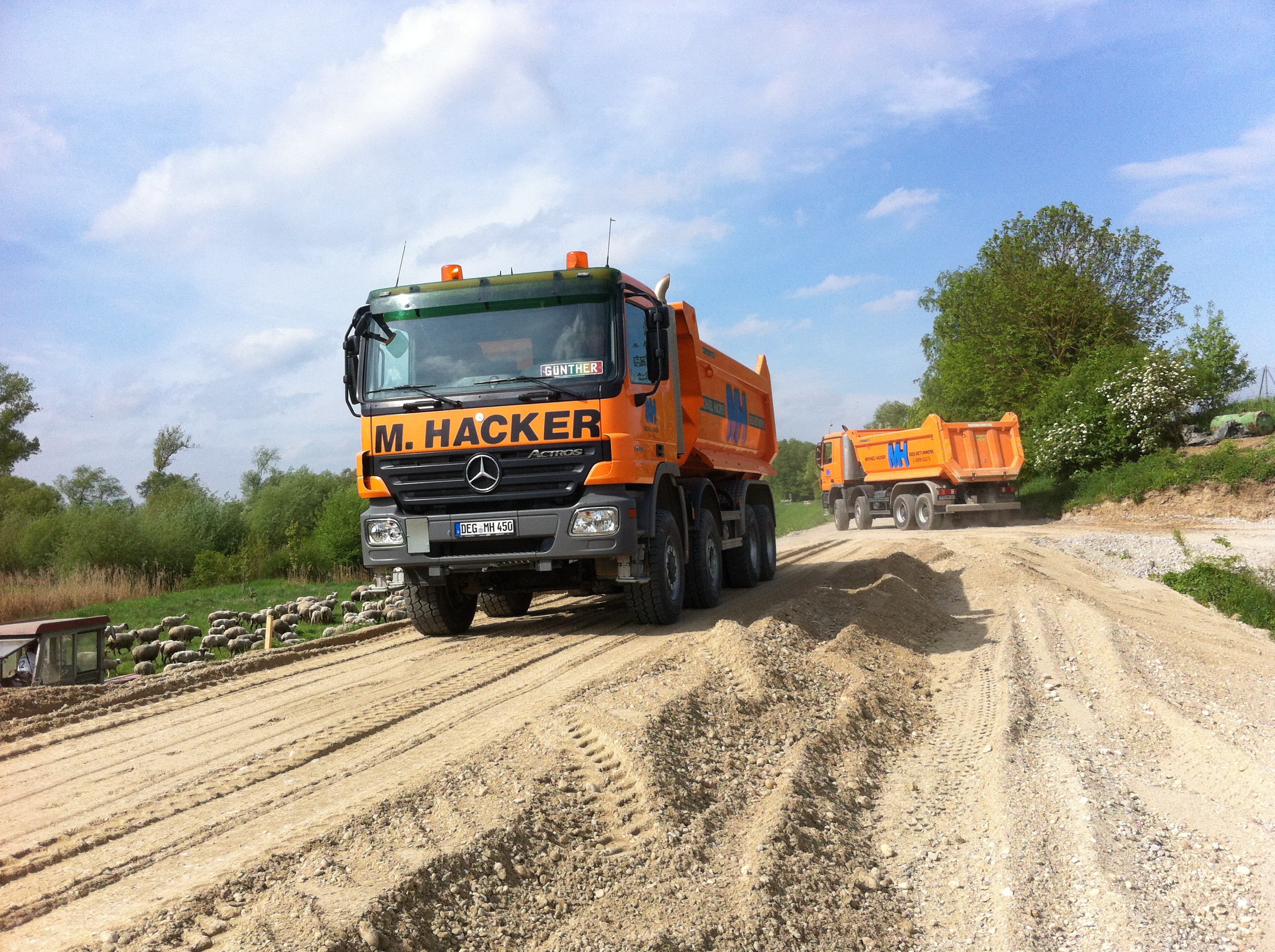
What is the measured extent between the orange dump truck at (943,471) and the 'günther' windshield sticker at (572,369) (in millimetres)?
17944

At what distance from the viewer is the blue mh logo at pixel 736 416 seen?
11.8 meters

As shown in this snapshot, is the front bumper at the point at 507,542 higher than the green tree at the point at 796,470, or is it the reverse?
the green tree at the point at 796,470

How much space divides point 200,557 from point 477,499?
1932cm

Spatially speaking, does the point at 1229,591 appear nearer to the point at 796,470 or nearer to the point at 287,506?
the point at 287,506

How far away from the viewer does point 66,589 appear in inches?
736

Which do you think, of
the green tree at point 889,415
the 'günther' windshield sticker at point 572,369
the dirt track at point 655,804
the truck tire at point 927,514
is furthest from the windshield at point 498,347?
the green tree at point 889,415

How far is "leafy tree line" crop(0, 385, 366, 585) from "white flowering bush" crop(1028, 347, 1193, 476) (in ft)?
72.1

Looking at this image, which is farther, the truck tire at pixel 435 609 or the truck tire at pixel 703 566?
the truck tire at pixel 703 566

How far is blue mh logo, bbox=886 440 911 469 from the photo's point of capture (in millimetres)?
26141

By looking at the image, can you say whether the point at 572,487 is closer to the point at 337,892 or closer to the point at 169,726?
the point at 169,726

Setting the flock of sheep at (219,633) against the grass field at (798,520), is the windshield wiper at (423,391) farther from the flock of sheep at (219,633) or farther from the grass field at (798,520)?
the grass field at (798,520)

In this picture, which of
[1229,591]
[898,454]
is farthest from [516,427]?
[898,454]

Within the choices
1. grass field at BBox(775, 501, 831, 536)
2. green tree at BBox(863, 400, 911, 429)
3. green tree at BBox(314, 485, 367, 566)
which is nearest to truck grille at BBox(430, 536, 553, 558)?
green tree at BBox(314, 485, 367, 566)

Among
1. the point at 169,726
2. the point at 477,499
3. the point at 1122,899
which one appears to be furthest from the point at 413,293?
the point at 1122,899
